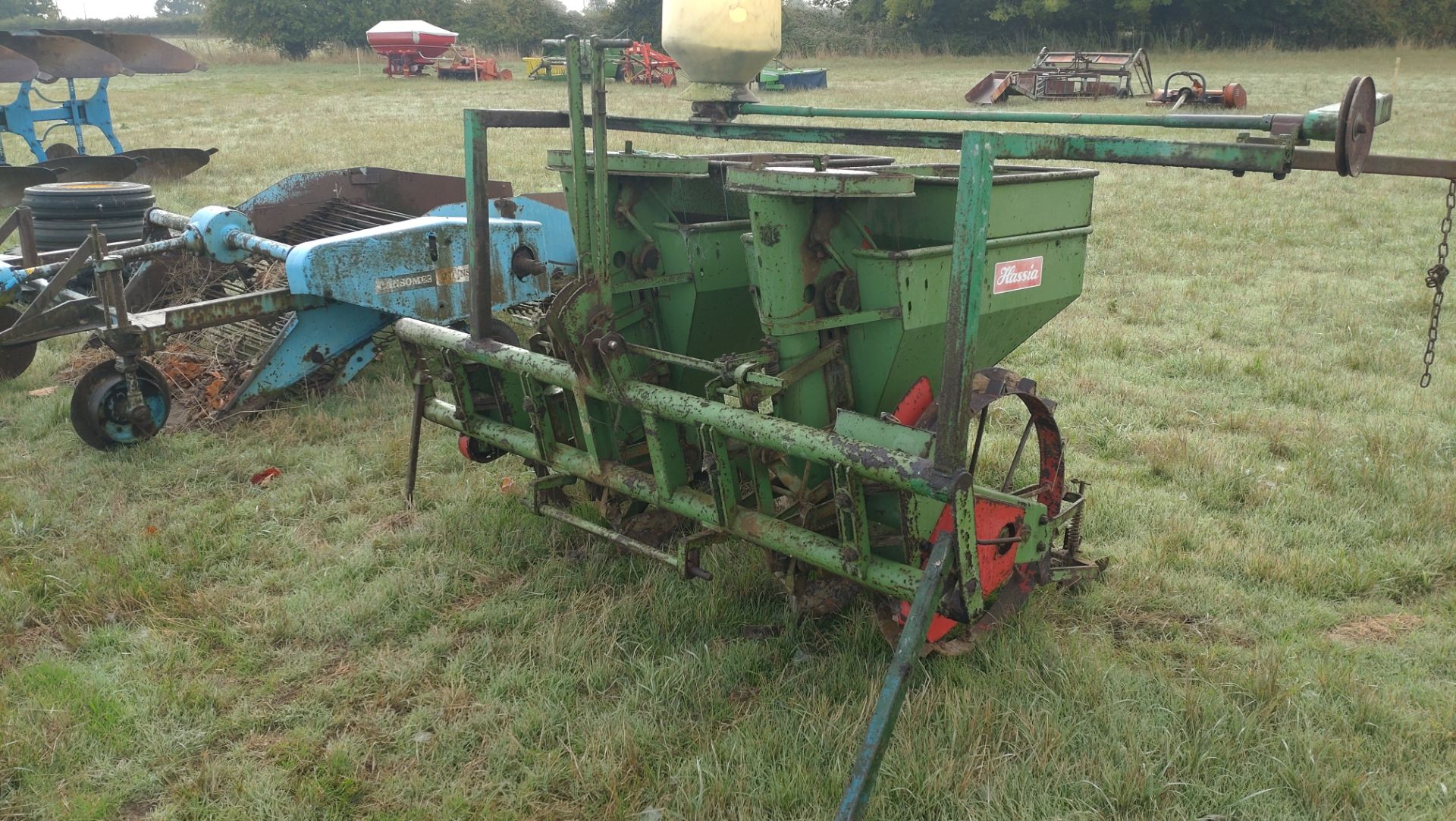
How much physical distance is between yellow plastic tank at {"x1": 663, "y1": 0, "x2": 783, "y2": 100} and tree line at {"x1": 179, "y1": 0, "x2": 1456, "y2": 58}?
37299 mm

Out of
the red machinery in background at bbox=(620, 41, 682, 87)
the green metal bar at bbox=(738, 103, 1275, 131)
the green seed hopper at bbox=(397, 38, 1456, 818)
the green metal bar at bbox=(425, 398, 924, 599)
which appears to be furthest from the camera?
the red machinery in background at bbox=(620, 41, 682, 87)

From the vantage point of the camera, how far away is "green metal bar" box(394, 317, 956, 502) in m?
2.76

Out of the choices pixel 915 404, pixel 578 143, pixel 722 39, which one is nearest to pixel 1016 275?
pixel 915 404

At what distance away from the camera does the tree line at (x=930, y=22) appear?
36.7m

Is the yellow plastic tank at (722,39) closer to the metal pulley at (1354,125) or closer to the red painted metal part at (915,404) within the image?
the red painted metal part at (915,404)

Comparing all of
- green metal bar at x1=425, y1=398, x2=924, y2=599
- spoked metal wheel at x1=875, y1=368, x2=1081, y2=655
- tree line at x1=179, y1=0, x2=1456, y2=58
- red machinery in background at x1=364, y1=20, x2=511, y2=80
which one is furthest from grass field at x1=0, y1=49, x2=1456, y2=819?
tree line at x1=179, y1=0, x2=1456, y2=58

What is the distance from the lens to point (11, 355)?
625 centimetres

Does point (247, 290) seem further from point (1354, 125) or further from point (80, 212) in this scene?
point (1354, 125)

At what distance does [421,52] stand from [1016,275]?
3606 centimetres

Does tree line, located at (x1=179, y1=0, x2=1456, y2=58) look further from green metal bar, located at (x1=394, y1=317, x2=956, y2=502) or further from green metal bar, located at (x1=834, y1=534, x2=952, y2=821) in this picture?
green metal bar, located at (x1=834, y1=534, x2=952, y2=821)

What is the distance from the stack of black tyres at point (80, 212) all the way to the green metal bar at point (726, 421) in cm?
389

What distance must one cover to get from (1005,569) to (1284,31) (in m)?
40.5

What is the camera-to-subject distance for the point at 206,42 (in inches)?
1869

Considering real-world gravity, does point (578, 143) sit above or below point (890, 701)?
above
